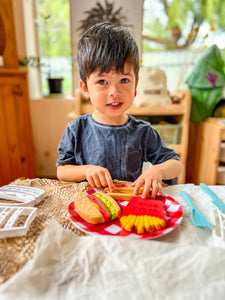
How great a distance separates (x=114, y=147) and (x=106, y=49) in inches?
11.4

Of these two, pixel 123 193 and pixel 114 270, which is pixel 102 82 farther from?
pixel 114 270

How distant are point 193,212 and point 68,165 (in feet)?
1.25

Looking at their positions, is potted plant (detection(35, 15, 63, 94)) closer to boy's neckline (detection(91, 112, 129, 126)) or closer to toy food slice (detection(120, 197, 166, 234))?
boy's neckline (detection(91, 112, 129, 126))

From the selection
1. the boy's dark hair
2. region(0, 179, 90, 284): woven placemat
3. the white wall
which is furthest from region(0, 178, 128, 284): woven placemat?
the white wall

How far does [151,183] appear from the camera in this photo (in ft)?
1.70

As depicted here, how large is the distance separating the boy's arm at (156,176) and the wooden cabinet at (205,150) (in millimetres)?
949

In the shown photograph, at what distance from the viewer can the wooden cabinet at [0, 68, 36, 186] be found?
1.45m

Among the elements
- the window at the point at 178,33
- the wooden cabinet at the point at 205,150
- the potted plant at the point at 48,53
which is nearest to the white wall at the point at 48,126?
the potted plant at the point at 48,53

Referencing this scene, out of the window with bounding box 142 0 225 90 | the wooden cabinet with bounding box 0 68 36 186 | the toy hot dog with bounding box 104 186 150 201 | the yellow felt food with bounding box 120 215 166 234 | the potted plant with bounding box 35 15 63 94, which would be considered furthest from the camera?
the potted plant with bounding box 35 15 63 94

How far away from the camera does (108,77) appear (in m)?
0.54

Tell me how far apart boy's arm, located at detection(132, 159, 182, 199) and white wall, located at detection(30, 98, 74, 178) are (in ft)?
4.68

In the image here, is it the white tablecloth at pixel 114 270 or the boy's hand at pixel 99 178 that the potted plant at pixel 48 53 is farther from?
the white tablecloth at pixel 114 270

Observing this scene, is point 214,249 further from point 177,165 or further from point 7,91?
point 7,91

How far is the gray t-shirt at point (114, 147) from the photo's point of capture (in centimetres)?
71
